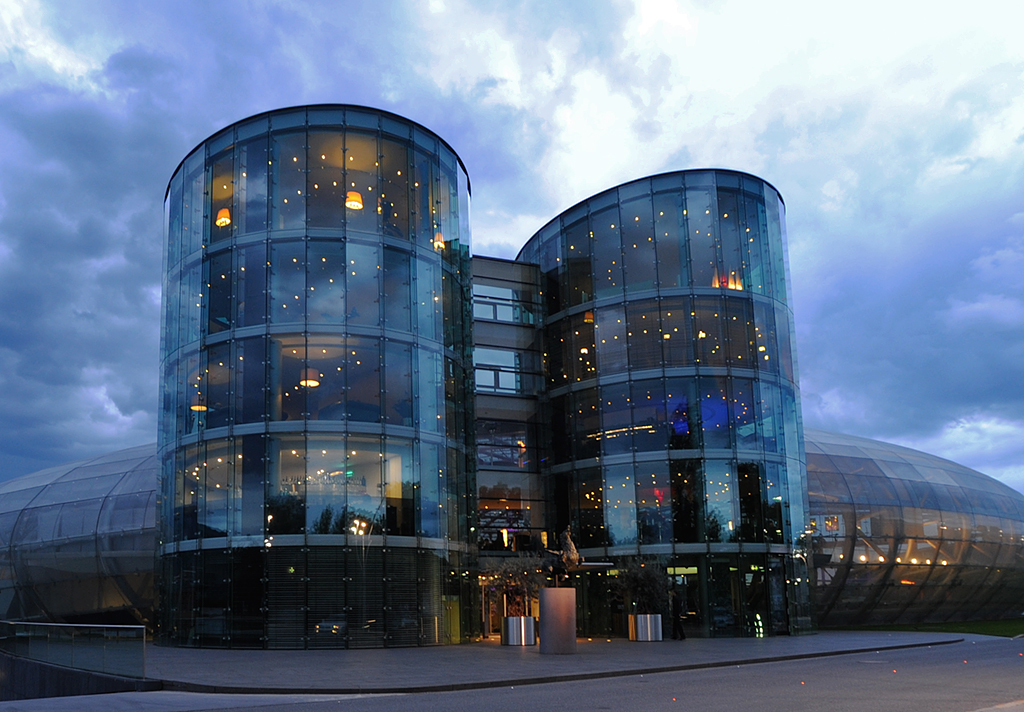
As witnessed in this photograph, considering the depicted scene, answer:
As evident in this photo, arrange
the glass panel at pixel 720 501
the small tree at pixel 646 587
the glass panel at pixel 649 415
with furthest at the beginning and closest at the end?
1. the glass panel at pixel 649 415
2. the glass panel at pixel 720 501
3. the small tree at pixel 646 587

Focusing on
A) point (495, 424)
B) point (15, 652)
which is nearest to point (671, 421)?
point (495, 424)

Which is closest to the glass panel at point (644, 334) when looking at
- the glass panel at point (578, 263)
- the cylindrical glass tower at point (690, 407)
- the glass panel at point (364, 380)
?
the cylindrical glass tower at point (690, 407)

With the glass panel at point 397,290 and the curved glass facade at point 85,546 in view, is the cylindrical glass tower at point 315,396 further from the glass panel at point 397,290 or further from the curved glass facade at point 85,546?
the curved glass facade at point 85,546

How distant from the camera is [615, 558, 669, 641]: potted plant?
35.2 m

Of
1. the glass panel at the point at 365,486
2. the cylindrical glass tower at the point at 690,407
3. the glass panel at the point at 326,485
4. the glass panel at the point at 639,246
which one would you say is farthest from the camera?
the glass panel at the point at 639,246

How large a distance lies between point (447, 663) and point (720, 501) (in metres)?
18.3

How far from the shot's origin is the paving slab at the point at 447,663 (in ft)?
59.0

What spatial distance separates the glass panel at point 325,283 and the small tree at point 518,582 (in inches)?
423

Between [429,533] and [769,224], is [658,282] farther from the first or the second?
[429,533]

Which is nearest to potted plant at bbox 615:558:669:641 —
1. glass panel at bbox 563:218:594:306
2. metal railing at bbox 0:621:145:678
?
glass panel at bbox 563:218:594:306

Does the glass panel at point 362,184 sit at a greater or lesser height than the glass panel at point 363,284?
greater

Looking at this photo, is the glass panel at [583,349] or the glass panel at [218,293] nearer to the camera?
the glass panel at [218,293]

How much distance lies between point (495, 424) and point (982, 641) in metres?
22.0

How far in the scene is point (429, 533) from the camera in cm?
3350
